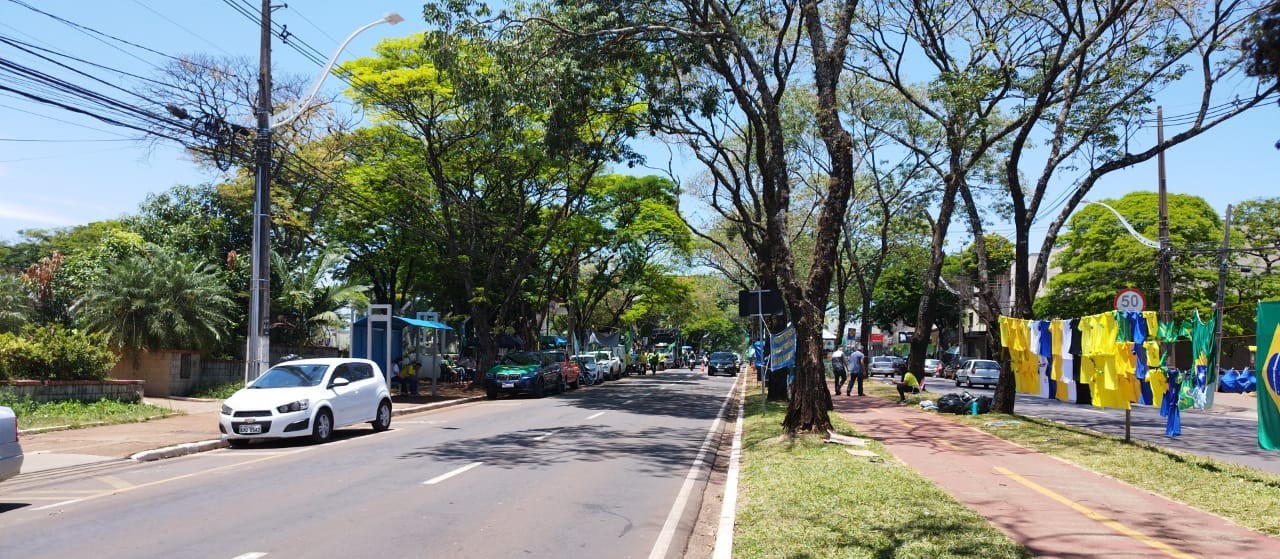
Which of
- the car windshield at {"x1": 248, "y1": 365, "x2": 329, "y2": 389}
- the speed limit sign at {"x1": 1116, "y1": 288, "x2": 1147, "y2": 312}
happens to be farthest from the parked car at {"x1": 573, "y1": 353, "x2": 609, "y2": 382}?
the speed limit sign at {"x1": 1116, "y1": 288, "x2": 1147, "y2": 312}

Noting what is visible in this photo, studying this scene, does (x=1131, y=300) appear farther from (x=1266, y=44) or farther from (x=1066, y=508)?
(x=1066, y=508)

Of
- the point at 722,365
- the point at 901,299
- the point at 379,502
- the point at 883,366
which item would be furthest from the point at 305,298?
the point at 901,299

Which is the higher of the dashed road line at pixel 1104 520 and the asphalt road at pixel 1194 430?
the dashed road line at pixel 1104 520

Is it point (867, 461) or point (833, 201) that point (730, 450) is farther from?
point (833, 201)

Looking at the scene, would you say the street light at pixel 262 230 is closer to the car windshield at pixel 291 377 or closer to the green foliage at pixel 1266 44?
the car windshield at pixel 291 377

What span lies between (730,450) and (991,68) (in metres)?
10.9

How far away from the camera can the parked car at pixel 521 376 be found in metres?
28.7

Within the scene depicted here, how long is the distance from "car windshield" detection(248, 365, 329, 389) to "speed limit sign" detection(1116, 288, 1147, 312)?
45.5 feet

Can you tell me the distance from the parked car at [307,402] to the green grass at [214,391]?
9.08 metres

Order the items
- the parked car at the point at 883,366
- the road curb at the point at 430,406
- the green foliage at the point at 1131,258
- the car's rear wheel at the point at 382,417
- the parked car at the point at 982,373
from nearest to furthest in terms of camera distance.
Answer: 1. the car's rear wheel at the point at 382,417
2. the road curb at the point at 430,406
3. the parked car at the point at 982,373
4. the green foliage at the point at 1131,258
5. the parked car at the point at 883,366

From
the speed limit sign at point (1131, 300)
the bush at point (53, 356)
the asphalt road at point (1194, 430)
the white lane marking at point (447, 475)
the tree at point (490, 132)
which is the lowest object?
the asphalt road at point (1194, 430)

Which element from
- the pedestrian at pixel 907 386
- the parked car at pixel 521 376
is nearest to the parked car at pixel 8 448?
the parked car at pixel 521 376

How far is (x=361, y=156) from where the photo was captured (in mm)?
31828

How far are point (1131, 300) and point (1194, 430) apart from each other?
5746 millimetres
